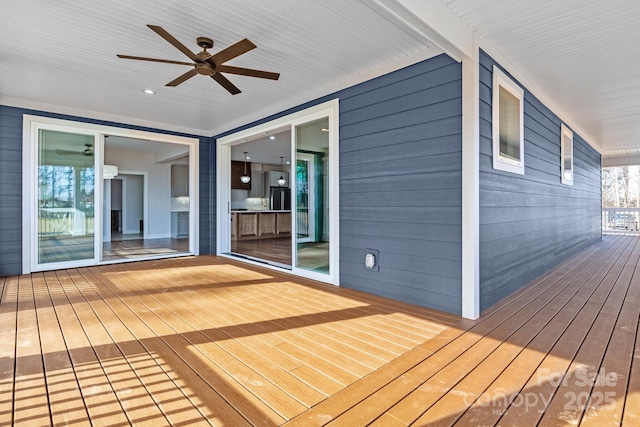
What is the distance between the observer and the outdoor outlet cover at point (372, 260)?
3.66 m

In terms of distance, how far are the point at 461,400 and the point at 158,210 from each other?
34.6 feet

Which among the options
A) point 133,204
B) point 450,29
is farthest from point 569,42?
point 133,204

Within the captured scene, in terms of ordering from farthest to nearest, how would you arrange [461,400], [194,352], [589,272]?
[589,272]
[194,352]
[461,400]

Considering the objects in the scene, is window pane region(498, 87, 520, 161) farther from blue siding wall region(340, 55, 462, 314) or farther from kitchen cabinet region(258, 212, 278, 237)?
kitchen cabinet region(258, 212, 278, 237)

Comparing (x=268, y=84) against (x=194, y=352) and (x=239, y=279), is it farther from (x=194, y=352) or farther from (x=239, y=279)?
(x=194, y=352)

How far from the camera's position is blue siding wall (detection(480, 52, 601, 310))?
3.13 metres

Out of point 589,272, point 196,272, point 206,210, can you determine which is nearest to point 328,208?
point 196,272

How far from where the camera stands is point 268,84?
4.29 m

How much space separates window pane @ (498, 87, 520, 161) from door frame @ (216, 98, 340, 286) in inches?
71.5

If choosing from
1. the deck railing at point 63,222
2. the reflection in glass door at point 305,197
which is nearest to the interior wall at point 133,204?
the deck railing at point 63,222

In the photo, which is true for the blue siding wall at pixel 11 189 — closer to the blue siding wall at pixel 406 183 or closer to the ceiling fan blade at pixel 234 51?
the ceiling fan blade at pixel 234 51

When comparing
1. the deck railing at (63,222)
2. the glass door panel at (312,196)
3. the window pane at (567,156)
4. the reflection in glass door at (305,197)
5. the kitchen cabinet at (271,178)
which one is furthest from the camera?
the kitchen cabinet at (271,178)

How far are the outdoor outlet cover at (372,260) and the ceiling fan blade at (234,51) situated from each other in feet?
7.66

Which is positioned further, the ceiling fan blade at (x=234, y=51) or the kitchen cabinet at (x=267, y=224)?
the kitchen cabinet at (x=267, y=224)
